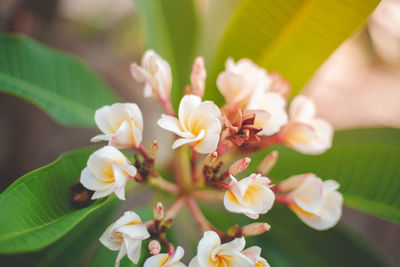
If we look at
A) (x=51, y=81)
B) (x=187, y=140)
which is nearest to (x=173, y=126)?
(x=187, y=140)

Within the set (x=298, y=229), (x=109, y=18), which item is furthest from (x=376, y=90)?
(x=109, y=18)

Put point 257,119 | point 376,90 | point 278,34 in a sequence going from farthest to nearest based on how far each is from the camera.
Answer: point 376,90 < point 278,34 < point 257,119

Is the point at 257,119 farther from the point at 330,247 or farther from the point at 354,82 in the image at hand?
the point at 354,82

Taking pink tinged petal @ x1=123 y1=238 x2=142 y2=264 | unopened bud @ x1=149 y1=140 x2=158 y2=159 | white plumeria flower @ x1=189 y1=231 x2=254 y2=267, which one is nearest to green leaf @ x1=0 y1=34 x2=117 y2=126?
unopened bud @ x1=149 y1=140 x2=158 y2=159

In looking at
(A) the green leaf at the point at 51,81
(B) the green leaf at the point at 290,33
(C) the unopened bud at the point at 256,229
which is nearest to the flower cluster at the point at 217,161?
(C) the unopened bud at the point at 256,229

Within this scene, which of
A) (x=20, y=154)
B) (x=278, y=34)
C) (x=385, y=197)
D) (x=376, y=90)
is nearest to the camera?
(x=385, y=197)

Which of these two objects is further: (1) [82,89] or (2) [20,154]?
(2) [20,154]
